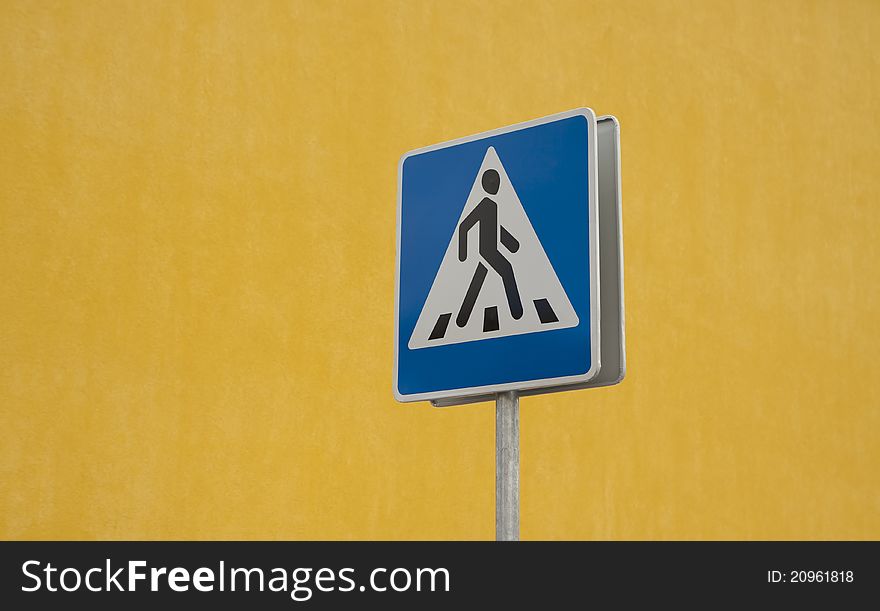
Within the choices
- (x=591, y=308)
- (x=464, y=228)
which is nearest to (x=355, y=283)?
(x=464, y=228)

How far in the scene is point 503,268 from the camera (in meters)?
2.21

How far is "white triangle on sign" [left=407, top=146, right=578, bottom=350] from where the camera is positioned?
215 centimetres

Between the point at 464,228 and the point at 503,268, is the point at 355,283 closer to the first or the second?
the point at 464,228

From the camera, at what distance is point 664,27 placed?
21.7 ft

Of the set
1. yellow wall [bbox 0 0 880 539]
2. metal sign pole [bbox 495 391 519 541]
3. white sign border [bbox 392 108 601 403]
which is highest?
yellow wall [bbox 0 0 880 539]

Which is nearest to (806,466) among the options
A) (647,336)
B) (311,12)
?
(647,336)

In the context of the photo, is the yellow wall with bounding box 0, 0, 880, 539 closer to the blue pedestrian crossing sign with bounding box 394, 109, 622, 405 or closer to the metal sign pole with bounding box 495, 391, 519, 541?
the blue pedestrian crossing sign with bounding box 394, 109, 622, 405
